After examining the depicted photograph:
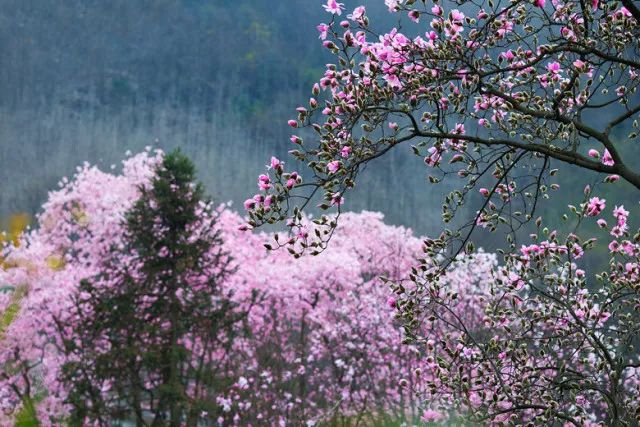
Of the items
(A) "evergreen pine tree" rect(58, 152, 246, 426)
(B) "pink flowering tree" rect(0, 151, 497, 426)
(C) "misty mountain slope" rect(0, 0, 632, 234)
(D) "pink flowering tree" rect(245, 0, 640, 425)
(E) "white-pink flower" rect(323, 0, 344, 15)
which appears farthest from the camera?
(C) "misty mountain slope" rect(0, 0, 632, 234)

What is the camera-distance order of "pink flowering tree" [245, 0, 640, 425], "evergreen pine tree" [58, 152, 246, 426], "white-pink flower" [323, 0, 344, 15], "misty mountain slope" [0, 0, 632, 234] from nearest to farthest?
"pink flowering tree" [245, 0, 640, 425] → "white-pink flower" [323, 0, 344, 15] → "evergreen pine tree" [58, 152, 246, 426] → "misty mountain slope" [0, 0, 632, 234]

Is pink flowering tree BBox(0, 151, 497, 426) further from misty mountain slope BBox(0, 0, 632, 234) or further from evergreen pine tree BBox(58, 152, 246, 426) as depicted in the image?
misty mountain slope BBox(0, 0, 632, 234)

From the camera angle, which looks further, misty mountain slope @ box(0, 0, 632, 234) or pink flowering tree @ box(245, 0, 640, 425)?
misty mountain slope @ box(0, 0, 632, 234)

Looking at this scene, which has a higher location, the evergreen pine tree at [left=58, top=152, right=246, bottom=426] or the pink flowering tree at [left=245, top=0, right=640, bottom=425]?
the evergreen pine tree at [left=58, top=152, right=246, bottom=426]

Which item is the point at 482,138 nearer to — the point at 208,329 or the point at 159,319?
the point at 208,329

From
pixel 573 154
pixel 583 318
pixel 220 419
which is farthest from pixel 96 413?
pixel 573 154

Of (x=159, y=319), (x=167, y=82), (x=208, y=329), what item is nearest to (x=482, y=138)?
(x=208, y=329)

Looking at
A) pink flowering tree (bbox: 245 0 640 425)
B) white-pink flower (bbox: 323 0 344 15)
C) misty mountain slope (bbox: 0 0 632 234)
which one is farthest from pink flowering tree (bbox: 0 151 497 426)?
misty mountain slope (bbox: 0 0 632 234)

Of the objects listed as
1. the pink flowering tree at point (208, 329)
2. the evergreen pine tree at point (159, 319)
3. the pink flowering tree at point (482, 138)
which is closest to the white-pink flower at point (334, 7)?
the pink flowering tree at point (482, 138)

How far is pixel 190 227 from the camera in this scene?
15.0m

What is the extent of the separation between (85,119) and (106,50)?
18.9ft

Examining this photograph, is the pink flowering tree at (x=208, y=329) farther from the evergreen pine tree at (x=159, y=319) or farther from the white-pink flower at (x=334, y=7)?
the white-pink flower at (x=334, y=7)

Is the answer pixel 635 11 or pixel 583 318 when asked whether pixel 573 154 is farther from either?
pixel 583 318

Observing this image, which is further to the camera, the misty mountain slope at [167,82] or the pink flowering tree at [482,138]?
the misty mountain slope at [167,82]
